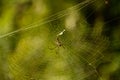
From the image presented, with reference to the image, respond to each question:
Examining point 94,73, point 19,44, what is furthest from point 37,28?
point 94,73

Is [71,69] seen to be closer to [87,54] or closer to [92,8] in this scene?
[87,54]

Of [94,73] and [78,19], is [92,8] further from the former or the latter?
[94,73]

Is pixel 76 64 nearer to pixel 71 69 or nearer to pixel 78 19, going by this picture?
pixel 71 69

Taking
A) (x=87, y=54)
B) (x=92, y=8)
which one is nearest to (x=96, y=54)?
(x=87, y=54)

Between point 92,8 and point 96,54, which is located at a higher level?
point 92,8

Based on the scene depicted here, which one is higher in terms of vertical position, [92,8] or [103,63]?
[92,8]
